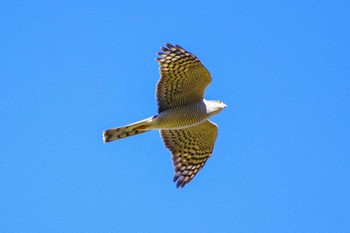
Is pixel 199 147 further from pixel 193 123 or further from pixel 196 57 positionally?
pixel 196 57

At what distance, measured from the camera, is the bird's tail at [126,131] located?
54.1 feet

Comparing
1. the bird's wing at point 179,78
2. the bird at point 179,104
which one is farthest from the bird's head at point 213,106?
the bird's wing at point 179,78

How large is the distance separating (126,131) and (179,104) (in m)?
1.21

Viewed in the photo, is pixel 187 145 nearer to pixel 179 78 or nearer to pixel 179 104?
pixel 179 104

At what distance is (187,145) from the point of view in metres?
17.7

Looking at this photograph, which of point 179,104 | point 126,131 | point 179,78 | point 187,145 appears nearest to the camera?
point 179,78

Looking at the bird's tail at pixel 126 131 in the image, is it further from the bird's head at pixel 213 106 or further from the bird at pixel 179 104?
the bird's head at pixel 213 106

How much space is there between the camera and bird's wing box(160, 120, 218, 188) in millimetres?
17547

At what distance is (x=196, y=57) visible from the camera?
634 inches

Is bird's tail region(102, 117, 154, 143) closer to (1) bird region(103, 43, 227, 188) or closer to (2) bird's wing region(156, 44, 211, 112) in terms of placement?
(1) bird region(103, 43, 227, 188)

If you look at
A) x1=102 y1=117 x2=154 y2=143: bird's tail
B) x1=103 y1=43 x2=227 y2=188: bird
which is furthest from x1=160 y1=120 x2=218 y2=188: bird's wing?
x1=102 y1=117 x2=154 y2=143: bird's tail

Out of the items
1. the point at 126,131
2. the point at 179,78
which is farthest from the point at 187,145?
the point at 179,78

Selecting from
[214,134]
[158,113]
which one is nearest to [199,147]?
[214,134]

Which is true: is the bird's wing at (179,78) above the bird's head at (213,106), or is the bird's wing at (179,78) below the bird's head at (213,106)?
above
